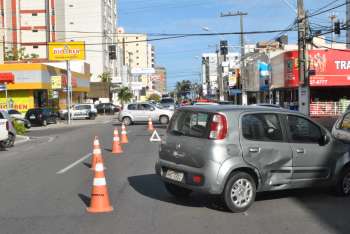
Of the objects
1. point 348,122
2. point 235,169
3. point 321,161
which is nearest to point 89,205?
point 235,169

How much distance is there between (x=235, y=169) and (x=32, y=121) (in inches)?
1467

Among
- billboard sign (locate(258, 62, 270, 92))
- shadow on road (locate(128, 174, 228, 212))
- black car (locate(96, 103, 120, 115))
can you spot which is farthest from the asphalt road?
black car (locate(96, 103, 120, 115))

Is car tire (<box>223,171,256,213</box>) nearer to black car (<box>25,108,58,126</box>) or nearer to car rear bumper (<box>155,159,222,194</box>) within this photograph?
car rear bumper (<box>155,159,222,194</box>)

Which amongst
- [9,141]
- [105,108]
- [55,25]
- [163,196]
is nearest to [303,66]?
[9,141]

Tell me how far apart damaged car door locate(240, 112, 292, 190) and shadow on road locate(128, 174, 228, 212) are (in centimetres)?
86

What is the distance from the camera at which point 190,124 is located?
878 cm

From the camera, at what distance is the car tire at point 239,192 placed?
324 inches

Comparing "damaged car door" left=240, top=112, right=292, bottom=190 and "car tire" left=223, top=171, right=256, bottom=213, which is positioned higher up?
"damaged car door" left=240, top=112, right=292, bottom=190

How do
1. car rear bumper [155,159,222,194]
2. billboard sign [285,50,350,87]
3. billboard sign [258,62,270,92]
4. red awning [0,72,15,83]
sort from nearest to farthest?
car rear bumper [155,159,222,194] → billboard sign [285,50,350,87] → red awning [0,72,15,83] → billboard sign [258,62,270,92]

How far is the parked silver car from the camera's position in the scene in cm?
3781

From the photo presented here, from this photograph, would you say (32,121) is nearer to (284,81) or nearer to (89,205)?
(284,81)

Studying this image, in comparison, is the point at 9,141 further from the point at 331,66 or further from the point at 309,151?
the point at 331,66

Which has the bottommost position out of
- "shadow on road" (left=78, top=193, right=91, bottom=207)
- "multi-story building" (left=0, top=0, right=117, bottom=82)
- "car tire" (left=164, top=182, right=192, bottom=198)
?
"shadow on road" (left=78, top=193, right=91, bottom=207)

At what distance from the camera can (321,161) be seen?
9.20m
